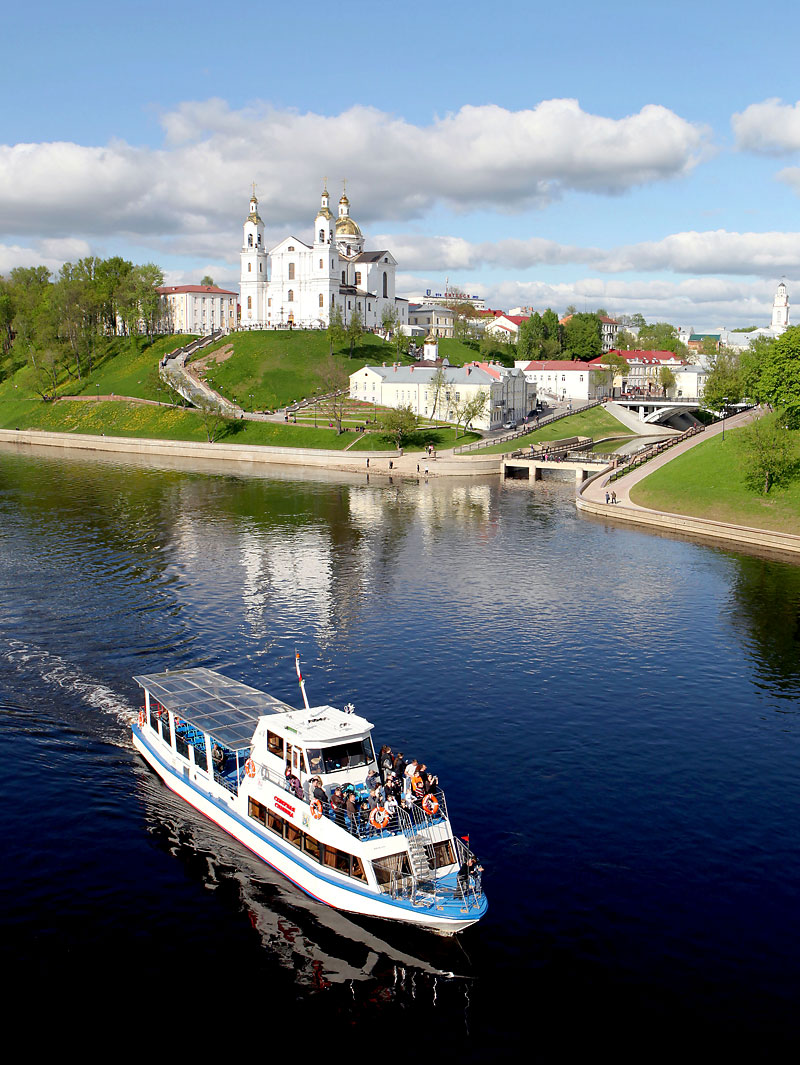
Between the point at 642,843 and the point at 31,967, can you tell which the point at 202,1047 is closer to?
the point at 31,967

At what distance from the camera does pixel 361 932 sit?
89.4ft

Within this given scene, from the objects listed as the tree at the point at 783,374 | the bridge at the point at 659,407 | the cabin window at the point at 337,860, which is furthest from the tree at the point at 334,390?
the cabin window at the point at 337,860

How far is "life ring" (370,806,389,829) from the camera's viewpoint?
2750 centimetres

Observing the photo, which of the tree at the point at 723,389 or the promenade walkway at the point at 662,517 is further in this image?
the tree at the point at 723,389

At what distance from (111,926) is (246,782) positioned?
6.39 metres

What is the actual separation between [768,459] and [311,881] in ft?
259

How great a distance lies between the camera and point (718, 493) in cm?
9581

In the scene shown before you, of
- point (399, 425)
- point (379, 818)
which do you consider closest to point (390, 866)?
point (379, 818)

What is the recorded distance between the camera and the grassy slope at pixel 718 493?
8812 cm

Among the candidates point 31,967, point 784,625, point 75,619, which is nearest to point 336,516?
point 75,619

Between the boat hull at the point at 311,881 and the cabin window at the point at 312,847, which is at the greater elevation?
the cabin window at the point at 312,847

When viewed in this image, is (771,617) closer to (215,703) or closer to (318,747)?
(215,703)

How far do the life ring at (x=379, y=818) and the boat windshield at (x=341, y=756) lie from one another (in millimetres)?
2503

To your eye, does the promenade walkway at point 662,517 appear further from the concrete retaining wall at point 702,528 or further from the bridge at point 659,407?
the bridge at point 659,407
